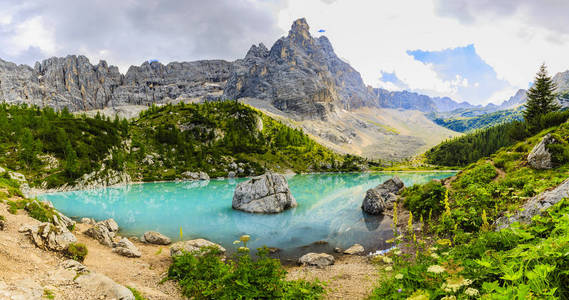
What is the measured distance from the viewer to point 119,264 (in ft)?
49.1

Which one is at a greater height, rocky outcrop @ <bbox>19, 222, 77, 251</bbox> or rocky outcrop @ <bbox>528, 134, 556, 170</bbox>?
Answer: rocky outcrop @ <bbox>528, 134, 556, 170</bbox>

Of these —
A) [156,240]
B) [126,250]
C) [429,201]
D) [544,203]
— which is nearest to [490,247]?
[544,203]

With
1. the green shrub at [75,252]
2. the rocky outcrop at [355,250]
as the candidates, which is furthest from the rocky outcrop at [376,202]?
the green shrub at [75,252]

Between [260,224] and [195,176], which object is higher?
[195,176]

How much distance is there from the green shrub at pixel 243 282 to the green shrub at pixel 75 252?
5269 mm

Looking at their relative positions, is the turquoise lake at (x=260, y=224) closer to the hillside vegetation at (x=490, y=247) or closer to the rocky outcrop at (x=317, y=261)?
the rocky outcrop at (x=317, y=261)

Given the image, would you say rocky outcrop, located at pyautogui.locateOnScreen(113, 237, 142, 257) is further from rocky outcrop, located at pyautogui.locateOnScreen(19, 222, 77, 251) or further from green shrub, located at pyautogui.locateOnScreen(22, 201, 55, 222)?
rocky outcrop, located at pyautogui.locateOnScreen(19, 222, 77, 251)

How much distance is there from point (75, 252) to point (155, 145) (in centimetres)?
10786

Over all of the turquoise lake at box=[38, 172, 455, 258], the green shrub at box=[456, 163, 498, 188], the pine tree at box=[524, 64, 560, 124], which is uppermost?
the pine tree at box=[524, 64, 560, 124]

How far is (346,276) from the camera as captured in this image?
13.7m

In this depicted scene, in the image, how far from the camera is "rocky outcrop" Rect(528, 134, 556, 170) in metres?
18.3

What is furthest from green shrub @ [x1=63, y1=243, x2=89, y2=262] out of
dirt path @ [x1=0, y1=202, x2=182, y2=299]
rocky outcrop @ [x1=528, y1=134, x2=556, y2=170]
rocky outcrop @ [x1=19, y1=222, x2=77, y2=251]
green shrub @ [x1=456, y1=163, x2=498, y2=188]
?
rocky outcrop @ [x1=528, y1=134, x2=556, y2=170]

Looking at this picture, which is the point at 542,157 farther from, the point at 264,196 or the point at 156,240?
the point at 156,240

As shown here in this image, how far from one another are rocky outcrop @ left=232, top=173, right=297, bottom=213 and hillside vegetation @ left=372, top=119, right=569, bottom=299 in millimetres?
17990
